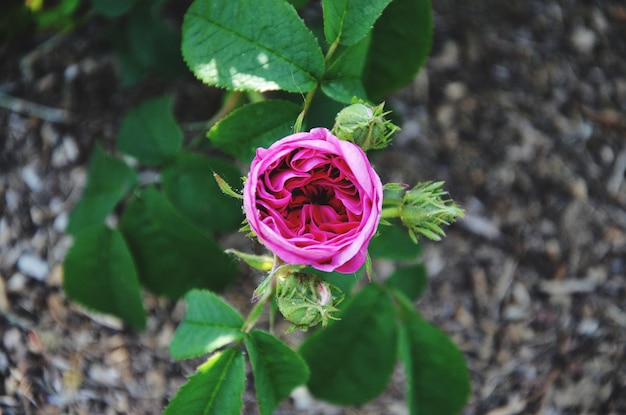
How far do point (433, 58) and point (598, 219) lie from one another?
91 centimetres

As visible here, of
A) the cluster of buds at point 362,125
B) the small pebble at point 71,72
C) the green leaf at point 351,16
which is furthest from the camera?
the small pebble at point 71,72

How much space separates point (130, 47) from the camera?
85.8 inches

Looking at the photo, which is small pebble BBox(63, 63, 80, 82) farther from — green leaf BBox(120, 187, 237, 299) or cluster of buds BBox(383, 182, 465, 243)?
cluster of buds BBox(383, 182, 465, 243)

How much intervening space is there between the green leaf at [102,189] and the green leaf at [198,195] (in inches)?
4.4

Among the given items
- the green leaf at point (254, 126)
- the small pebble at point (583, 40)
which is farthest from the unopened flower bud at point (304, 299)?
the small pebble at point (583, 40)

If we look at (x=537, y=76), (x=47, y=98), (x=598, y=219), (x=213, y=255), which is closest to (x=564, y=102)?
(x=537, y=76)

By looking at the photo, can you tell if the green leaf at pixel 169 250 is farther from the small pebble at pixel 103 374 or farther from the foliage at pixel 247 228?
the small pebble at pixel 103 374

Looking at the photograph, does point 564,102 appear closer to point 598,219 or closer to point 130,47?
point 598,219

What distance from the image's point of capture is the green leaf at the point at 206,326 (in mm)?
1470

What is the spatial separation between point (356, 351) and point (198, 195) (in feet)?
2.15

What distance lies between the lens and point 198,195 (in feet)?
6.00

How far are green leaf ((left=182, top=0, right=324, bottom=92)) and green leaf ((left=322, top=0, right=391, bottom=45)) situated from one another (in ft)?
0.19

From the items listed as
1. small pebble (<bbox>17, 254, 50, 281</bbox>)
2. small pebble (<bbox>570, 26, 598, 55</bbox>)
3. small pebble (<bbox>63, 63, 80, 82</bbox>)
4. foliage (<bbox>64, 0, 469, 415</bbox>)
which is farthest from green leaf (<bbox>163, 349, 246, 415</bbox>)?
small pebble (<bbox>570, 26, 598, 55</bbox>)

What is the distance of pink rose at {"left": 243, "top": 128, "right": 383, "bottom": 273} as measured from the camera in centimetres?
106
